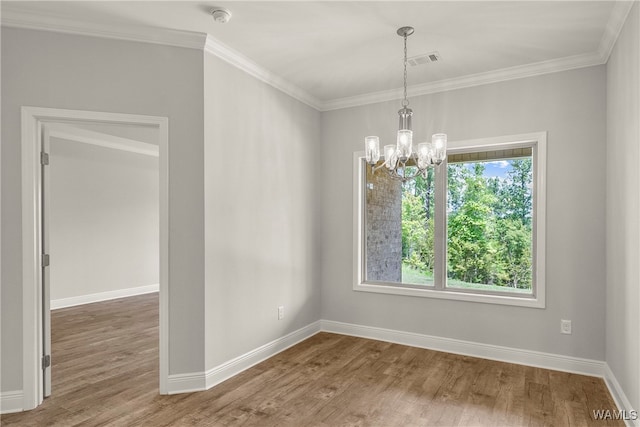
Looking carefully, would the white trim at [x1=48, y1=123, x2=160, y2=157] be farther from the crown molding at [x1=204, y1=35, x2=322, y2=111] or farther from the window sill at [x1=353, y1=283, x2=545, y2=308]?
the window sill at [x1=353, y1=283, x2=545, y2=308]

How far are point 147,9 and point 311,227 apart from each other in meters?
2.61

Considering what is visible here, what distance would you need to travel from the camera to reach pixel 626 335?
2.58 metres

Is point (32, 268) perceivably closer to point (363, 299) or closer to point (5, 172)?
point (5, 172)

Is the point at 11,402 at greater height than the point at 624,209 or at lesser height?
lesser

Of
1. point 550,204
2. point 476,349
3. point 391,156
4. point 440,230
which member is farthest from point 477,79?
point 476,349

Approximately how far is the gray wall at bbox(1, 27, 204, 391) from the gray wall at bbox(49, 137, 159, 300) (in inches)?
144

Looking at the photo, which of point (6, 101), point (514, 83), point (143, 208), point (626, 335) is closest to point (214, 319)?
point (6, 101)

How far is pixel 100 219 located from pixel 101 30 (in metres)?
4.47

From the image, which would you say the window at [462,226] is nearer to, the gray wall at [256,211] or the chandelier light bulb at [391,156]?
the gray wall at [256,211]

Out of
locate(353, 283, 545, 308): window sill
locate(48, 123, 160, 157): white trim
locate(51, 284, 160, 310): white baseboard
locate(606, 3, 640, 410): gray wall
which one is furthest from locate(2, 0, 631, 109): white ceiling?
locate(51, 284, 160, 310): white baseboard

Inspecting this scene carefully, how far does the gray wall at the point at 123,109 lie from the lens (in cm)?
262

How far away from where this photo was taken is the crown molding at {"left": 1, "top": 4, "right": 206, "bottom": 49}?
261cm

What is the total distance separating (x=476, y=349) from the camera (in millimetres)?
3725

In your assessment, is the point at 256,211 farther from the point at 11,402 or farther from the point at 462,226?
the point at 11,402
